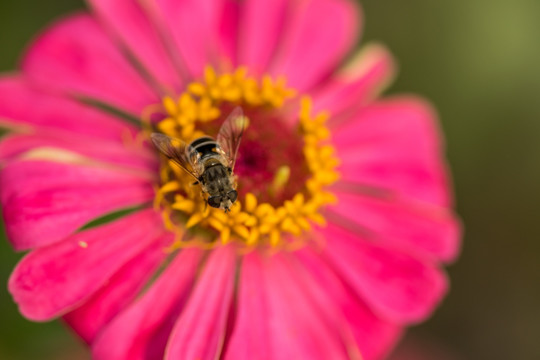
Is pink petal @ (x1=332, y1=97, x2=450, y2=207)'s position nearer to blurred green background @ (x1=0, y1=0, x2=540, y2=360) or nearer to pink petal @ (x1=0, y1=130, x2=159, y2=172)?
pink petal @ (x1=0, y1=130, x2=159, y2=172)

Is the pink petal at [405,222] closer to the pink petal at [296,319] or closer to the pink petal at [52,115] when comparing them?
the pink petal at [296,319]

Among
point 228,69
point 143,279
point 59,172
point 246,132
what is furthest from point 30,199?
point 228,69

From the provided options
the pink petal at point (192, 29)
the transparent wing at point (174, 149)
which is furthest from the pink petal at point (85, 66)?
the transparent wing at point (174, 149)

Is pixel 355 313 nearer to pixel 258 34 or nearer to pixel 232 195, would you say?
pixel 232 195

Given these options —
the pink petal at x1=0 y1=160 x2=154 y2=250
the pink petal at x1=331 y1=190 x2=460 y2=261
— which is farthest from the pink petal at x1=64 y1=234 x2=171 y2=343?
the pink petal at x1=331 y1=190 x2=460 y2=261

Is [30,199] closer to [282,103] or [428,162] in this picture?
[282,103]

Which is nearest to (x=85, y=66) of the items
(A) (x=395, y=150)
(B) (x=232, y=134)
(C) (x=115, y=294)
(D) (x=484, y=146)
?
(B) (x=232, y=134)
